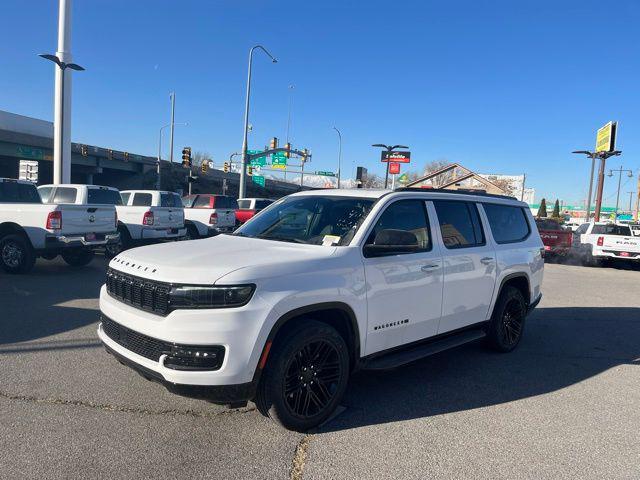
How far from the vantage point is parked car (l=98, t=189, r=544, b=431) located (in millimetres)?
3271

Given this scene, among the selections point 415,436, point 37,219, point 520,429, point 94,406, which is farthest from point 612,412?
point 37,219

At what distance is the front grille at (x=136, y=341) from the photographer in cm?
338

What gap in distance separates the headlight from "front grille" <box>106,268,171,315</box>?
0.15 meters

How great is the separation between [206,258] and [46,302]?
203 inches

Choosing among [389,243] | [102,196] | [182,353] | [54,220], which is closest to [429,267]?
[389,243]

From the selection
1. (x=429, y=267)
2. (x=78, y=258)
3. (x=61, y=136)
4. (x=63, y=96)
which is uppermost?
(x=63, y=96)

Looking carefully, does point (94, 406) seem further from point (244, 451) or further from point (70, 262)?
point (70, 262)

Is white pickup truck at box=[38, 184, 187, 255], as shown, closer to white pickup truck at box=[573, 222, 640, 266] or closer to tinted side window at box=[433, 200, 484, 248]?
tinted side window at box=[433, 200, 484, 248]

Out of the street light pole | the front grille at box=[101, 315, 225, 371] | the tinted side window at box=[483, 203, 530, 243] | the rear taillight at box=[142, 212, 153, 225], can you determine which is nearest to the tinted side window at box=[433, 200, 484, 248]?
the tinted side window at box=[483, 203, 530, 243]

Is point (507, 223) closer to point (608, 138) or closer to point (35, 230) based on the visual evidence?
point (35, 230)

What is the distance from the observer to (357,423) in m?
3.86

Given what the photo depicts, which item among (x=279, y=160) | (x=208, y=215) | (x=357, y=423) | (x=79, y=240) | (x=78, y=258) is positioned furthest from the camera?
(x=279, y=160)

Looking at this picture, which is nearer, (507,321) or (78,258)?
(507,321)

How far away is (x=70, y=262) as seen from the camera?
11555mm
